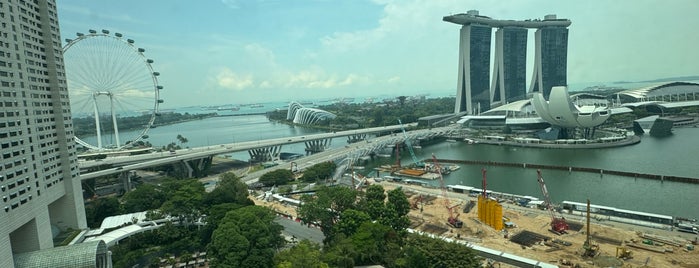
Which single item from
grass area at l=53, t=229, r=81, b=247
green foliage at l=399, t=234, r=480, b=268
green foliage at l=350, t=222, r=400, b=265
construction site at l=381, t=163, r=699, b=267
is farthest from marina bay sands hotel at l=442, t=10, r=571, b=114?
grass area at l=53, t=229, r=81, b=247

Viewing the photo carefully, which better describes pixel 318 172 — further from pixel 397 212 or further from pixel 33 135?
pixel 33 135

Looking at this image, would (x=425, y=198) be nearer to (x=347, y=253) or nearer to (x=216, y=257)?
(x=347, y=253)

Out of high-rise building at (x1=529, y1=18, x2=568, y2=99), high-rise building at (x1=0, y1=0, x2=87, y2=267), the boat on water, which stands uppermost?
high-rise building at (x1=529, y1=18, x2=568, y2=99)

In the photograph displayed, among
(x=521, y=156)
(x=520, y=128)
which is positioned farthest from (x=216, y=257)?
(x=520, y=128)

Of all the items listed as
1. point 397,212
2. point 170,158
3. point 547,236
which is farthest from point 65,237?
point 547,236

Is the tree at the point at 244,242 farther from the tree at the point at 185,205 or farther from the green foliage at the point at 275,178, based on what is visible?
the green foliage at the point at 275,178

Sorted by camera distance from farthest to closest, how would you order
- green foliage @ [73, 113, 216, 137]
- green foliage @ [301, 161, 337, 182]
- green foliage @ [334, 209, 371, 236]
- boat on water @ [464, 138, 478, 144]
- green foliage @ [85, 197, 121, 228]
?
green foliage @ [73, 113, 216, 137], boat on water @ [464, 138, 478, 144], green foliage @ [301, 161, 337, 182], green foliage @ [85, 197, 121, 228], green foliage @ [334, 209, 371, 236]

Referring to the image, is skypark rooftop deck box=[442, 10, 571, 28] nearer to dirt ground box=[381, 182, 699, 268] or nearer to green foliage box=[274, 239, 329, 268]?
dirt ground box=[381, 182, 699, 268]
